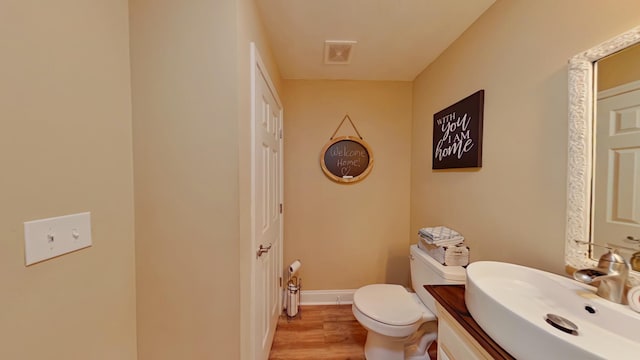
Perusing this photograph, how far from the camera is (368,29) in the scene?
146cm

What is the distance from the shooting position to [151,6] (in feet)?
2.90

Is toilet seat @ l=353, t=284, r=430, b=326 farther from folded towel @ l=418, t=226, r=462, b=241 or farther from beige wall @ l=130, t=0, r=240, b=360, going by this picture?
beige wall @ l=130, t=0, r=240, b=360

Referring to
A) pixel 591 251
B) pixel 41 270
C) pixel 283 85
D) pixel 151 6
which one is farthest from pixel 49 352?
pixel 283 85

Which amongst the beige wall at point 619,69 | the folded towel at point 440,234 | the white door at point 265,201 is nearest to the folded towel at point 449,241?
the folded towel at point 440,234

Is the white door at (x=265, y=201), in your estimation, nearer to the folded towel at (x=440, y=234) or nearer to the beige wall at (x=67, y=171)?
the beige wall at (x=67, y=171)

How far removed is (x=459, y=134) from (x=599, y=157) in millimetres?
732

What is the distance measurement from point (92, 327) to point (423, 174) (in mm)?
2189

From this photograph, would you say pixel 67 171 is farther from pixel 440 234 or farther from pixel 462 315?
pixel 440 234

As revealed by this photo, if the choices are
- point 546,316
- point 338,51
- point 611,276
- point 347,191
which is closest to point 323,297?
point 347,191

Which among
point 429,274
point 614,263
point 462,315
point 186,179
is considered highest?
point 186,179

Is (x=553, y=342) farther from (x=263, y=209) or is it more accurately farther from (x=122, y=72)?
(x=122, y=72)

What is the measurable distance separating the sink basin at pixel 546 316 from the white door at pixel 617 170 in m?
0.22

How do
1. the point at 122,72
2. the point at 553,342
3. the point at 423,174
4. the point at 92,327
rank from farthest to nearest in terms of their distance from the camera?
the point at 423,174 < the point at 122,72 < the point at 92,327 < the point at 553,342

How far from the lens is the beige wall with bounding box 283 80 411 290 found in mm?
2176
